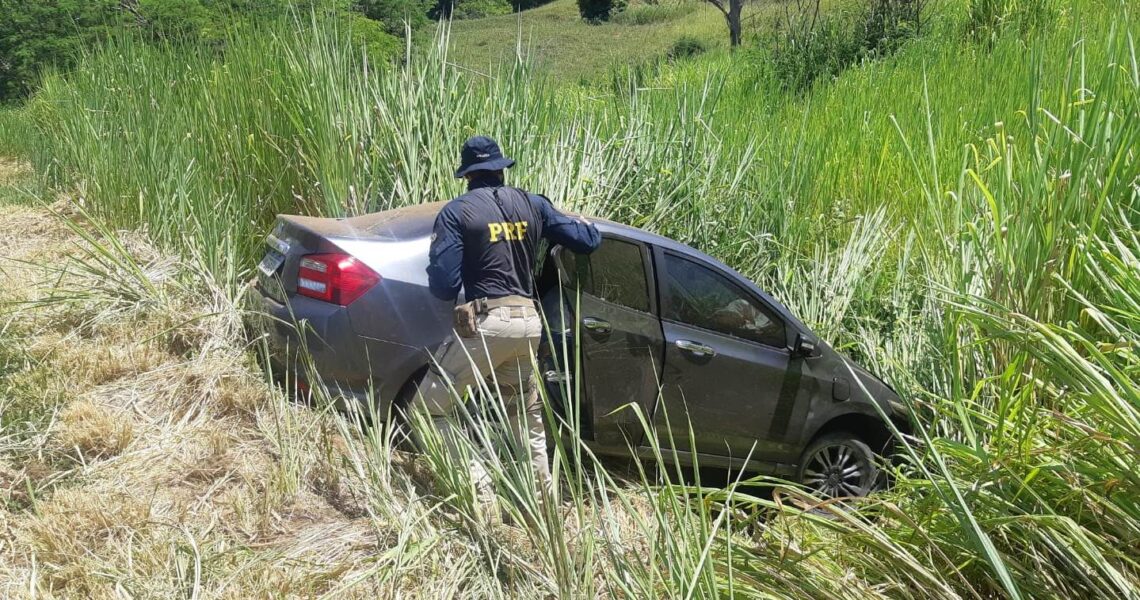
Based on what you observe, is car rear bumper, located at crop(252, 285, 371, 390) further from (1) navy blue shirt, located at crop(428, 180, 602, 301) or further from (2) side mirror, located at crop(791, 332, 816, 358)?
(2) side mirror, located at crop(791, 332, 816, 358)

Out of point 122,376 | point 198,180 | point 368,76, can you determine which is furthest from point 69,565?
point 368,76

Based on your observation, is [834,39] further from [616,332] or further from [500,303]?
[500,303]

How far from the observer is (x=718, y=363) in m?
5.04

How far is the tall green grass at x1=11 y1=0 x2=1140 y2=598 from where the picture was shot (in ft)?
8.37

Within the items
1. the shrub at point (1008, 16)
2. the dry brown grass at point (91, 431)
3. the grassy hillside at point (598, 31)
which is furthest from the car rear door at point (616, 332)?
the grassy hillside at point (598, 31)

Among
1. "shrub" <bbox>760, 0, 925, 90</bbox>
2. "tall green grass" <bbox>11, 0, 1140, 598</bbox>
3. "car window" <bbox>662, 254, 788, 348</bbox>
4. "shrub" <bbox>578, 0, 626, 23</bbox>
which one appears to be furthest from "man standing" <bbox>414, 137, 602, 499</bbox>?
"shrub" <bbox>578, 0, 626, 23</bbox>

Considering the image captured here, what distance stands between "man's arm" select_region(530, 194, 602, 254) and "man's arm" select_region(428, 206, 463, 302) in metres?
0.46

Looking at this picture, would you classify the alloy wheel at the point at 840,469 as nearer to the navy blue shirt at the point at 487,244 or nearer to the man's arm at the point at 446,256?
the navy blue shirt at the point at 487,244

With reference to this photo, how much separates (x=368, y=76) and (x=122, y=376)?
2961mm

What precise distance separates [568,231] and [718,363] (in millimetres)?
1170

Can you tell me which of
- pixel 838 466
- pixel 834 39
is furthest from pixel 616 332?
pixel 834 39

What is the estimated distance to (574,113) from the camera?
7.79 metres

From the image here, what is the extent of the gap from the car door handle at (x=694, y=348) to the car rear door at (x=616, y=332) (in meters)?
0.12

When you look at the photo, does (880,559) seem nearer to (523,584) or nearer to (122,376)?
(523,584)
